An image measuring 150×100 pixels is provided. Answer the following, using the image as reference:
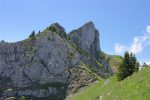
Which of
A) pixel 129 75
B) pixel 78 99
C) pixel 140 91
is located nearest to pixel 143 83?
pixel 140 91

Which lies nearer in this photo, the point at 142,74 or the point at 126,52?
the point at 142,74

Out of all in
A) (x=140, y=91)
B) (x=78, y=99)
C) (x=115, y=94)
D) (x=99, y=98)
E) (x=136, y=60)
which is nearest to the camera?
(x=140, y=91)

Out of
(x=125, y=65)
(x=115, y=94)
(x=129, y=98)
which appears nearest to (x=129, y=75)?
(x=125, y=65)

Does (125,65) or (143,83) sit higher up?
(125,65)

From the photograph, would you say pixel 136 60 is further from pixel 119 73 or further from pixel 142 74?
pixel 142 74

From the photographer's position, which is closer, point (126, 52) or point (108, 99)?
point (108, 99)

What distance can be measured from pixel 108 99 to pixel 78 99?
87.5 feet

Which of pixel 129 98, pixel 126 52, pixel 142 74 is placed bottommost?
pixel 129 98

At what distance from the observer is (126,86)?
58438 mm

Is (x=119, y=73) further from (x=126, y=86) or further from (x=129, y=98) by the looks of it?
(x=129, y=98)

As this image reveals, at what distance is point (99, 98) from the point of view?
219ft

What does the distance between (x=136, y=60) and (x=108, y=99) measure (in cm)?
1503

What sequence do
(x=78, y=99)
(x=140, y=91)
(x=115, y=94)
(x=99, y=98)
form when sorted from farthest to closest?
(x=78, y=99) → (x=99, y=98) → (x=115, y=94) → (x=140, y=91)

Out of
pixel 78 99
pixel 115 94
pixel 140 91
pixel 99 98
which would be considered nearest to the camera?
pixel 140 91
